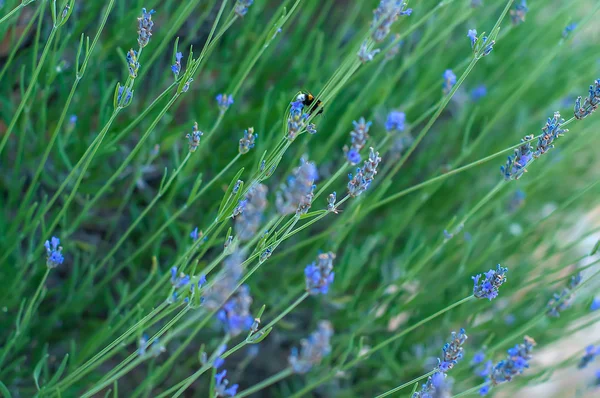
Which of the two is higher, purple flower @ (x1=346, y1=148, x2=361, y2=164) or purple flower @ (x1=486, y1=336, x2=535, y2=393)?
purple flower @ (x1=346, y1=148, x2=361, y2=164)

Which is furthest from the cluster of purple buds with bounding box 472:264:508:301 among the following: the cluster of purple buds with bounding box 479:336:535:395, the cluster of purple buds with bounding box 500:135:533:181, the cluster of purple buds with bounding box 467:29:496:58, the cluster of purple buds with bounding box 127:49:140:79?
the cluster of purple buds with bounding box 127:49:140:79

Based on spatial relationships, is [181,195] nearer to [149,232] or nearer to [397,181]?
[149,232]

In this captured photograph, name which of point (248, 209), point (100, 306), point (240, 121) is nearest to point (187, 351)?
point (100, 306)

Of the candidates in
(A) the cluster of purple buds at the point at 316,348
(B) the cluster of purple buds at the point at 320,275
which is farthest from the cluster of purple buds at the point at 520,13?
(A) the cluster of purple buds at the point at 316,348

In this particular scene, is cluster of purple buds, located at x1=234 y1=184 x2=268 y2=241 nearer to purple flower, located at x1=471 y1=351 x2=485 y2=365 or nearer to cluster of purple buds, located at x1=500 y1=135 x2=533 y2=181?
cluster of purple buds, located at x1=500 y1=135 x2=533 y2=181

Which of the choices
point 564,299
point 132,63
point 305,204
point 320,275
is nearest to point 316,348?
point 320,275

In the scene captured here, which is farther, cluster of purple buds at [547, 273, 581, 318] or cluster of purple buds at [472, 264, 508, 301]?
cluster of purple buds at [547, 273, 581, 318]

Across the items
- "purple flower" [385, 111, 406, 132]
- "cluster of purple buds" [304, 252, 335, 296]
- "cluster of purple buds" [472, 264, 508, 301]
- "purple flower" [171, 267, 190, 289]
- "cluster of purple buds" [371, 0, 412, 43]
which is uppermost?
"purple flower" [385, 111, 406, 132]

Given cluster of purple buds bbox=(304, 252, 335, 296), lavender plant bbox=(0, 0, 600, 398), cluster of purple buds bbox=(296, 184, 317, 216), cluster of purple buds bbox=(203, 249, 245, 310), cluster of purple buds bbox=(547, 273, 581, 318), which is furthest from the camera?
lavender plant bbox=(0, 0, 600, 398)

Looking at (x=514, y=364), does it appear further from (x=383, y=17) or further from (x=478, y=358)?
(x=383, y=17)
